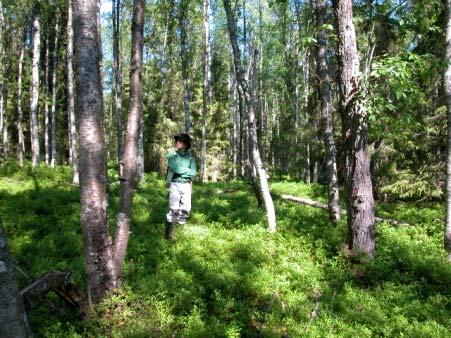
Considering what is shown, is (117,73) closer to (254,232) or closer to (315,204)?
(315,204)

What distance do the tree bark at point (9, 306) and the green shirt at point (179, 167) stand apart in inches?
247

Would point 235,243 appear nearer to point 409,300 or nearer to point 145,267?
point 145,267

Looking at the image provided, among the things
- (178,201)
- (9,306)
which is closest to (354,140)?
(178,201)

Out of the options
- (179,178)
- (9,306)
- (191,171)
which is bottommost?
(9,306)

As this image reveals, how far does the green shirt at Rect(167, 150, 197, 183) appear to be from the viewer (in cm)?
845

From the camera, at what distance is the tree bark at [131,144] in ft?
Result: 20.0

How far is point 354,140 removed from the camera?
25.8ft

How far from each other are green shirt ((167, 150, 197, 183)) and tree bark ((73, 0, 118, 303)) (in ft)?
9.73

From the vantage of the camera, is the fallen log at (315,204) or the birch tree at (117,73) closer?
the fallen log at (315,204)

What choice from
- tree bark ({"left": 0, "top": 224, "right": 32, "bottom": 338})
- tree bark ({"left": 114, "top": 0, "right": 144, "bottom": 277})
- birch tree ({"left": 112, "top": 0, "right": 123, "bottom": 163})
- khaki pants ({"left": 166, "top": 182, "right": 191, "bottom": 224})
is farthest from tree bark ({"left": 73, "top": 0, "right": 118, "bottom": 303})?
birch tree ({"left": 112, "top": 0, "right": 123, "bottom": 163})

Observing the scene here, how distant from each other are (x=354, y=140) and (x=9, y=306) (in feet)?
23.0

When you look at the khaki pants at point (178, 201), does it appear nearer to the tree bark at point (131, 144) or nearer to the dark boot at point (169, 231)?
the dark boot at point (169, 231)

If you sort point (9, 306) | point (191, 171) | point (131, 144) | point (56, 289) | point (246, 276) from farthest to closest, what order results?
point (191, 171)
point (246, 276)
point (131, 144)
point (56, 289)
point (9, 306)

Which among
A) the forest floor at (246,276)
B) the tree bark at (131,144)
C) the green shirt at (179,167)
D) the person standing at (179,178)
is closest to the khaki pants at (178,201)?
the person standing at (179,178)
